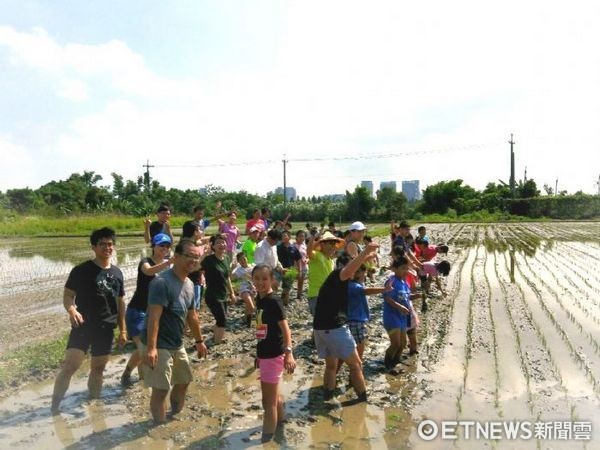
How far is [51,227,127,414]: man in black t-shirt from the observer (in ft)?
16.0

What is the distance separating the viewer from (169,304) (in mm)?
4391

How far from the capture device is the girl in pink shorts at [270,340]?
14.2 ft

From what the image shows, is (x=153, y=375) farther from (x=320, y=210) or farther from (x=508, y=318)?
(x=320, y=210)

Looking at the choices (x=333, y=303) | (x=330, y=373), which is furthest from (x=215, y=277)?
(x=333, y=303)

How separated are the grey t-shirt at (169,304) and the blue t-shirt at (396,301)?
264 cm

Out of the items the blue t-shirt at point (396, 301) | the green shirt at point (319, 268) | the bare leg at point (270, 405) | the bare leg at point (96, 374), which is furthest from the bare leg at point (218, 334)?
the bare leg at point (270, 405)

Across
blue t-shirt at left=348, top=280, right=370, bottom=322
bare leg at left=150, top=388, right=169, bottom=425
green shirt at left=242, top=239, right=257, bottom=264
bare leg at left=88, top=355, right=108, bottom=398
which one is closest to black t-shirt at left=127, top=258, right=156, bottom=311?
bare leg at left=88, top=355, right=108, bottom=398

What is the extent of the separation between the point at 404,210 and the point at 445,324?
4538cm

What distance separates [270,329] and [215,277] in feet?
9.67

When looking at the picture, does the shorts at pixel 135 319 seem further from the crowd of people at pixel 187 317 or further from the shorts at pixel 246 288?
the shorts at pixel 246 288

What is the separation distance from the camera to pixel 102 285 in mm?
4969

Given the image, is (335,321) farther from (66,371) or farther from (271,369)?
(66,371)

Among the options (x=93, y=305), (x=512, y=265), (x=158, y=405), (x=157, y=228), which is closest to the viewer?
(x=158, y=405)

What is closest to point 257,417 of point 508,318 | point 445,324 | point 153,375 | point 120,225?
Answer: point 153,375
